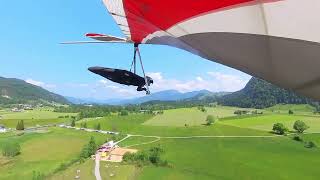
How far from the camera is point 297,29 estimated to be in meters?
2.82

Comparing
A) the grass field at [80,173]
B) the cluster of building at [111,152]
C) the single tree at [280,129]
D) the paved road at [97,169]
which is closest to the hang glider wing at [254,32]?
the paved road at [97,169]

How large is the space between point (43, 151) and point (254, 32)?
119113 mm

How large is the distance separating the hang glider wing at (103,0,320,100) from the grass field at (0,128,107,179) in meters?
93.0

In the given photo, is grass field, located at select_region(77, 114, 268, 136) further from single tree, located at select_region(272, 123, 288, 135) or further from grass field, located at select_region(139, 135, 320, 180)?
grass field, located at select_region(139, 135, 320, 180)

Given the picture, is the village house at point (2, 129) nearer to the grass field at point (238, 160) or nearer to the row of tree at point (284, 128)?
the grass field at point (238, 160)

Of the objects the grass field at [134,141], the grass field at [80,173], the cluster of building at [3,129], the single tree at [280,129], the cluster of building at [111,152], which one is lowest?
the grass field at [80,173]

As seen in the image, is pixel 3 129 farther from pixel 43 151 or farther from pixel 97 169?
pixel 97 169

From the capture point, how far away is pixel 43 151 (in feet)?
384

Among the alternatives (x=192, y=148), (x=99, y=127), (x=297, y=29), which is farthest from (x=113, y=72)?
(x=99, y=127)

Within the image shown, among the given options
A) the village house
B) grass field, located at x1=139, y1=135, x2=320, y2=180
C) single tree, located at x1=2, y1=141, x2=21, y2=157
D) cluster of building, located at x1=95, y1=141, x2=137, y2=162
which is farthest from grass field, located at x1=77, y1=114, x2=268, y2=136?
single tree, located at x1=2, y1=141, x2=21, y2=157

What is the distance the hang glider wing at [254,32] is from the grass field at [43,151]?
93.0 m

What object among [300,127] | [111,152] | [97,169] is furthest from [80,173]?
[300,127]

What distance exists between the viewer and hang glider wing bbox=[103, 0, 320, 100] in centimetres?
281

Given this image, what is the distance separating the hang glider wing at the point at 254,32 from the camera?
281 centimetres
